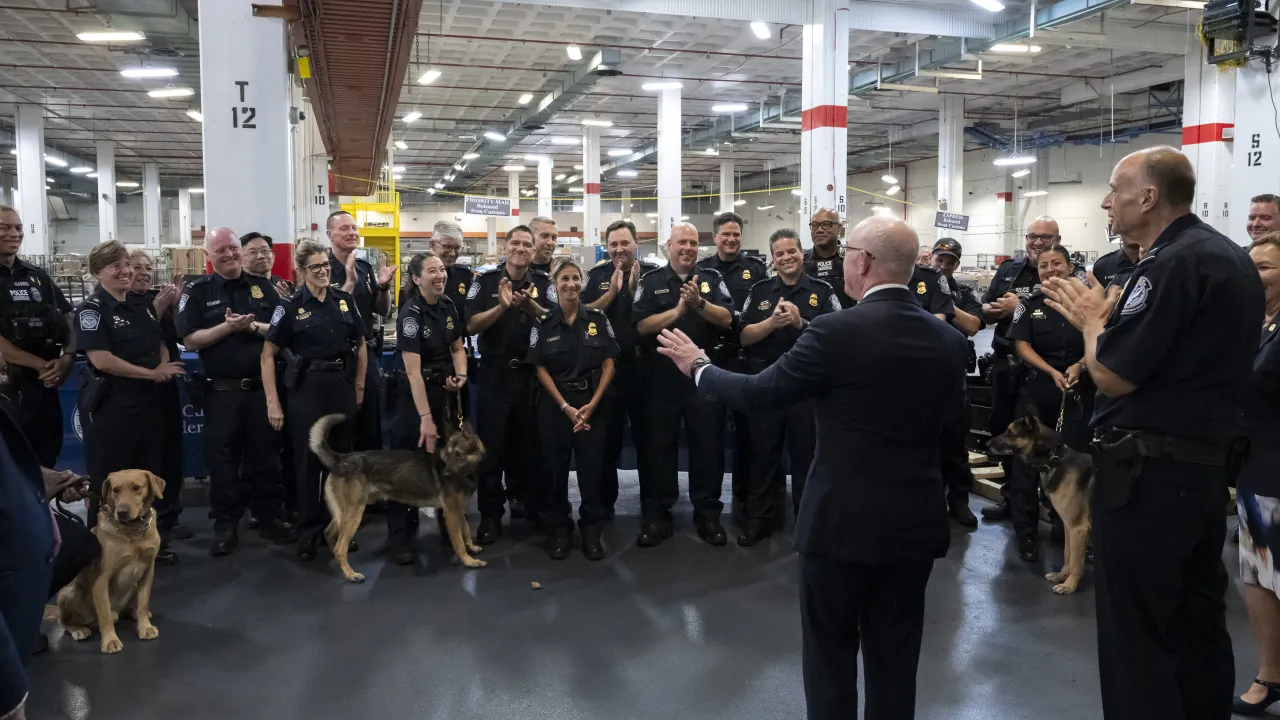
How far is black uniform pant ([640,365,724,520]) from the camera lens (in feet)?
16.8

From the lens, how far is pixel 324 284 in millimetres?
4762

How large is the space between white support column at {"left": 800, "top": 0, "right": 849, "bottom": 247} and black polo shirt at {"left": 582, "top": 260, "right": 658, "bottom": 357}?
251 inches

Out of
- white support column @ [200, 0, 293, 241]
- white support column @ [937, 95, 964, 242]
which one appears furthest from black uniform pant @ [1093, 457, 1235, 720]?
white support column @ [937, 95, 964, 242]

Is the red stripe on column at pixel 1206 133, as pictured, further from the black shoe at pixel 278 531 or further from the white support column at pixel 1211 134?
the black shoe at pixel 278 531

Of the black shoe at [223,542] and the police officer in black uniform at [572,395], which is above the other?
the police officer in black uniform at [572,395]

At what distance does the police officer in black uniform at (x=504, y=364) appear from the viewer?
199 inches

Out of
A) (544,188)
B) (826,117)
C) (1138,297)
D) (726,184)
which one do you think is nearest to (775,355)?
(1138,297)

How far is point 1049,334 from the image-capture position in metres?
4.96

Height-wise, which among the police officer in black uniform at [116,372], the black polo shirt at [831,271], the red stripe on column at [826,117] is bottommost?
the police officer in black uniform at [116,372]

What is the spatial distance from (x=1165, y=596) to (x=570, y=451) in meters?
3.27

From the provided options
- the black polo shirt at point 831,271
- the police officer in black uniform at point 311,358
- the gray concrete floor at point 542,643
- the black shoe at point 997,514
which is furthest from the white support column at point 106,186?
the black shoe at point 997,514

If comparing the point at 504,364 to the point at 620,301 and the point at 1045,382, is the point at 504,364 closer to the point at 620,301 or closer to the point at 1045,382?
the point at 620,301

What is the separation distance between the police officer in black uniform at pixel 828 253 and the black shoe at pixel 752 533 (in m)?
1.58

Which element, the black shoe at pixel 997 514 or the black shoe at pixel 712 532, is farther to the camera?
the black shoe at pixel 997 514
